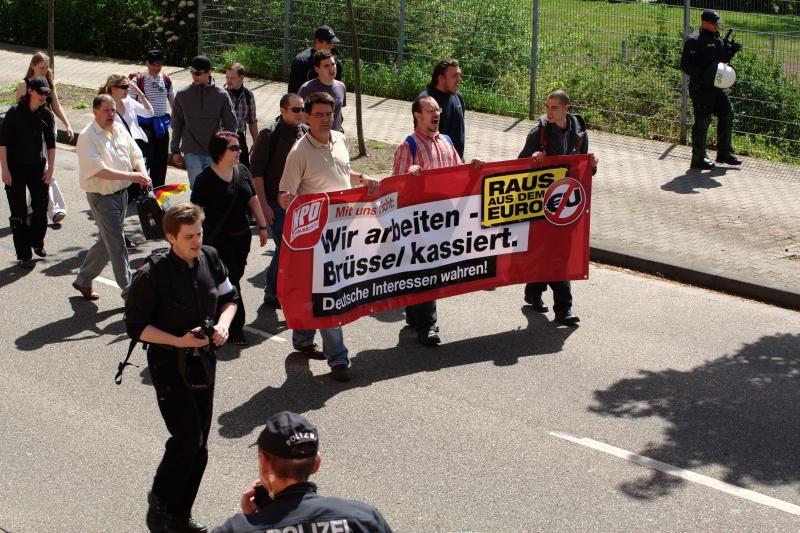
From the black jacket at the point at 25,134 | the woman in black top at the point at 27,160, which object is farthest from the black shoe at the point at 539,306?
the black jacket at the point at 25,134

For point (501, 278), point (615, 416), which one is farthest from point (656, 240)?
point (615, 416)

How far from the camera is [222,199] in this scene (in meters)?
8.52

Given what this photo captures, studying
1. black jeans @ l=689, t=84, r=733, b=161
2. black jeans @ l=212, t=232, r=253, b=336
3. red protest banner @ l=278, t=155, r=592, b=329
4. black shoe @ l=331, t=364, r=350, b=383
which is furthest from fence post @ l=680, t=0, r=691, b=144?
black shoe @ l=331, t=364, r=350, b=383

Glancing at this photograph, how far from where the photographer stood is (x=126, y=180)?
31.2ft

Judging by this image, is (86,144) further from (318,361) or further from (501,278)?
(501,278)

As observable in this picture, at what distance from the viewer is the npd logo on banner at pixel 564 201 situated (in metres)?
9.42

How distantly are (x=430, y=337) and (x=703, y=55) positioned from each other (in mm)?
6979

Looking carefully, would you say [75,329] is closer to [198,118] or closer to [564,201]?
[198,118]

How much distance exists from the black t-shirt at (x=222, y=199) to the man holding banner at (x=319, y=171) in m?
0.29

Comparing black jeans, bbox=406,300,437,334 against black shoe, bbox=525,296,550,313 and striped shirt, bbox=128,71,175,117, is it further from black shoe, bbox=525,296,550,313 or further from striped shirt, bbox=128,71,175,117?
striped shirt, bbox=128,71,175,117

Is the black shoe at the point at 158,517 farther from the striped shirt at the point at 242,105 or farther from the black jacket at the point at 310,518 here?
the striped shirt at the point at 242,105

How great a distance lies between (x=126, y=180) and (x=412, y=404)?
3.32 metres

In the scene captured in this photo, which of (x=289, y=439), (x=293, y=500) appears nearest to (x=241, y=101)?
(x=289, y=439)

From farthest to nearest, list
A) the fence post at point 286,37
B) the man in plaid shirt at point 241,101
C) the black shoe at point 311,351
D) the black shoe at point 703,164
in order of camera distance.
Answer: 1. the fence post at point 286,37
2. the black shoe at point 703,164
3. the man in plaid shirt at point 241,101
4. the black shoe at point 311,351
